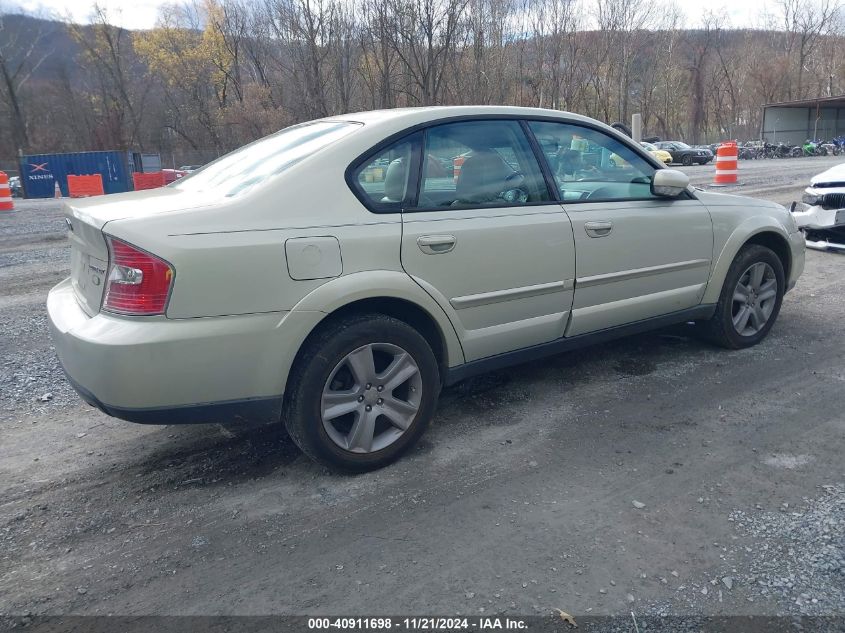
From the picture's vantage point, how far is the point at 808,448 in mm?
3316

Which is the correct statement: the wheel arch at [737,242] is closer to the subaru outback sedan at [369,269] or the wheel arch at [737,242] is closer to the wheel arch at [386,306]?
the subaru outback sedan at [369,269]

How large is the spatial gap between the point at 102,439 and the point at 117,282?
A: 1333 mm

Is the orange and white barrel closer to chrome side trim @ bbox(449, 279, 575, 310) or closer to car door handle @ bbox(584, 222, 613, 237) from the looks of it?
chrome side trim @ bbox(449, 279, 575, 310)

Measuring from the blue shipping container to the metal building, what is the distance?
45374 millimetres

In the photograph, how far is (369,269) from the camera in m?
3.02

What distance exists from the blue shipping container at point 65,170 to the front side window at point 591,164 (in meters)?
30.7

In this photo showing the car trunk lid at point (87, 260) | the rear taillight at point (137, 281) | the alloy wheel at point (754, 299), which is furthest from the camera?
the alloy wheel at point (754, 299)

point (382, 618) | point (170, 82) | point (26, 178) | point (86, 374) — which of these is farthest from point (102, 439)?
point (170, 82)

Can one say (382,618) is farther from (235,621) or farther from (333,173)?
(333,173)

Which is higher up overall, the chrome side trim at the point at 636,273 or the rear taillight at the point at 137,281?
the rear taillight at the point at 137,281

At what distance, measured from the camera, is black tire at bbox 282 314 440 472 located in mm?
2939

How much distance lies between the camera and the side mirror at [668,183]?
4059 mm

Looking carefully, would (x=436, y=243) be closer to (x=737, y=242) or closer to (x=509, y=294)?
(x=509, y=294)

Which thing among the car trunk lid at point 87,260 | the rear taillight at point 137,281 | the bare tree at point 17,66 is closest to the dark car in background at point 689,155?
the car trunk lid at point 87,260
